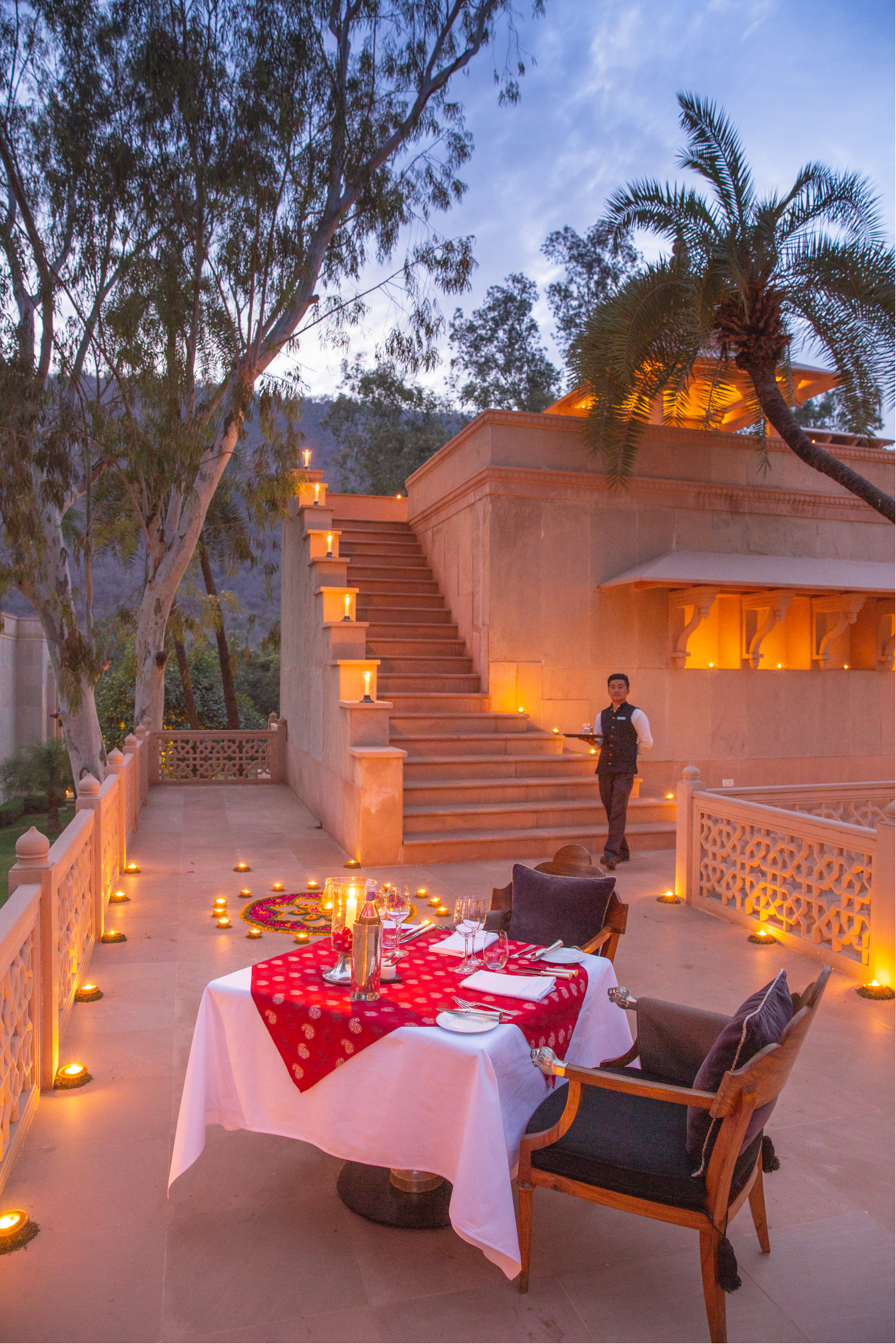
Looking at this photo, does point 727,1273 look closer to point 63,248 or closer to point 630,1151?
point 630,1151

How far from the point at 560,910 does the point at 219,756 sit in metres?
11.8

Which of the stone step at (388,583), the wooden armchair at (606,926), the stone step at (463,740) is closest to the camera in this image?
the wooden armchair at (606,926)

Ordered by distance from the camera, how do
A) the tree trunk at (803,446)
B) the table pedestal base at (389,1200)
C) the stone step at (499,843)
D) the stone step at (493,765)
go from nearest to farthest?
the table pedestal base at (389,1200) < the stone step at (499,843) < the tree trunk at (803,446) < the stone step at (493,765)

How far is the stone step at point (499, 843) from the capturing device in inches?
350

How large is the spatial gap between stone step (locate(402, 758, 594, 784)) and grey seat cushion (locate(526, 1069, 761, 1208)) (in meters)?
6.60

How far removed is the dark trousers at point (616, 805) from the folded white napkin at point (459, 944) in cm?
501

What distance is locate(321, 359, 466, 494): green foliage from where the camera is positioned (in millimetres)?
24500

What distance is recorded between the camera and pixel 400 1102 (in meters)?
2.96

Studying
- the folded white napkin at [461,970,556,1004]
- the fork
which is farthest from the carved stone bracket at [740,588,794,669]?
the fork

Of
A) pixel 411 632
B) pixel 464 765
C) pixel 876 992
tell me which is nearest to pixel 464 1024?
pixel 876 992

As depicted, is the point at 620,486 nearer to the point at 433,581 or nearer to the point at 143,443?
the point at 433,581

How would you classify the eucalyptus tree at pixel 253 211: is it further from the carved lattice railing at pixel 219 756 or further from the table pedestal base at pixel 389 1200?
the table pedestal base at pixel 389 1200

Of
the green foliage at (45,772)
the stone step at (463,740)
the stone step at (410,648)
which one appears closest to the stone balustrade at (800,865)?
the stone step at (463,740)

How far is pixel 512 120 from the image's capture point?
52.2ft
